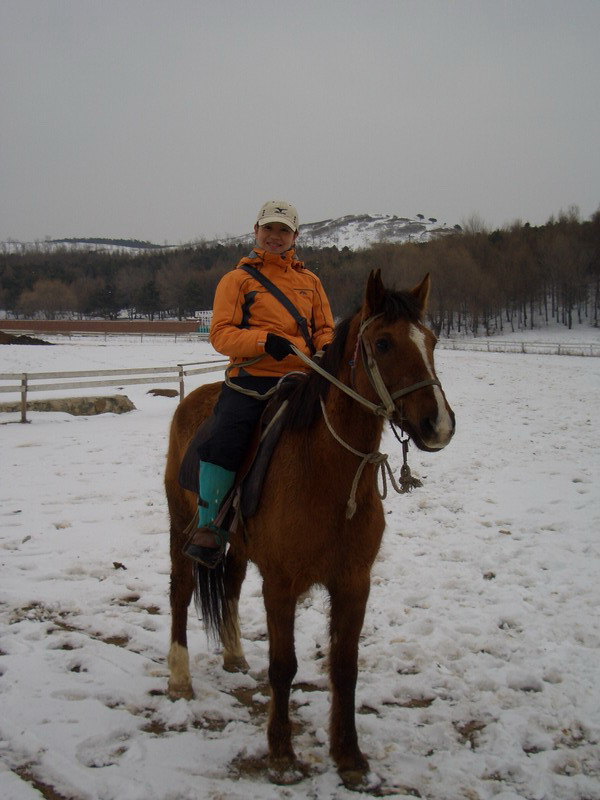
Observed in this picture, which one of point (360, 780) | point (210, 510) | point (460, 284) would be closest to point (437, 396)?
point (210, 510)

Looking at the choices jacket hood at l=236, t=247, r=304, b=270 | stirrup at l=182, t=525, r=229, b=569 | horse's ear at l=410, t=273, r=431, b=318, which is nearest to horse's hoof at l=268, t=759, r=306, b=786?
stirrup at l=182, t=525, r=229, b=569

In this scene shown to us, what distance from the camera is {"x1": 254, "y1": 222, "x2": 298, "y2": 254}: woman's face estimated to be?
10.8ft

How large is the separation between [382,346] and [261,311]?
107 cm

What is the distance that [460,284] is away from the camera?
203 ft

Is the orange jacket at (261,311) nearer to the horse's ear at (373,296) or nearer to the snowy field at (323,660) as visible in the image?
the horse's ear at (373,296)

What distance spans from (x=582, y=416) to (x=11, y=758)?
1371 cm

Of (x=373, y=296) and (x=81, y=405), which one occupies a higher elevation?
(x=373, y=296)

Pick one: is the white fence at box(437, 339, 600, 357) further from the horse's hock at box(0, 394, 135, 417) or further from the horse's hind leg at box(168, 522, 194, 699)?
the horse's hind leg at box(168, 522, 194, 699)

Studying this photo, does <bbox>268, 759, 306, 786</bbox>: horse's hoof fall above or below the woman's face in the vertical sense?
below

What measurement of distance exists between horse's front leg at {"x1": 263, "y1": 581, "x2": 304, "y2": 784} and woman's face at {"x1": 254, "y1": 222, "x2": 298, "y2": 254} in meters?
2.07

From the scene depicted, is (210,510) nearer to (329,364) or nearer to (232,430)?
A: (232,430)

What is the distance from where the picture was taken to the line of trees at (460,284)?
6031 cm

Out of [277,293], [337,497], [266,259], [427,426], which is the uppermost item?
[266,259]

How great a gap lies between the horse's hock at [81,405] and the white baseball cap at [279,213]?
445 inches
